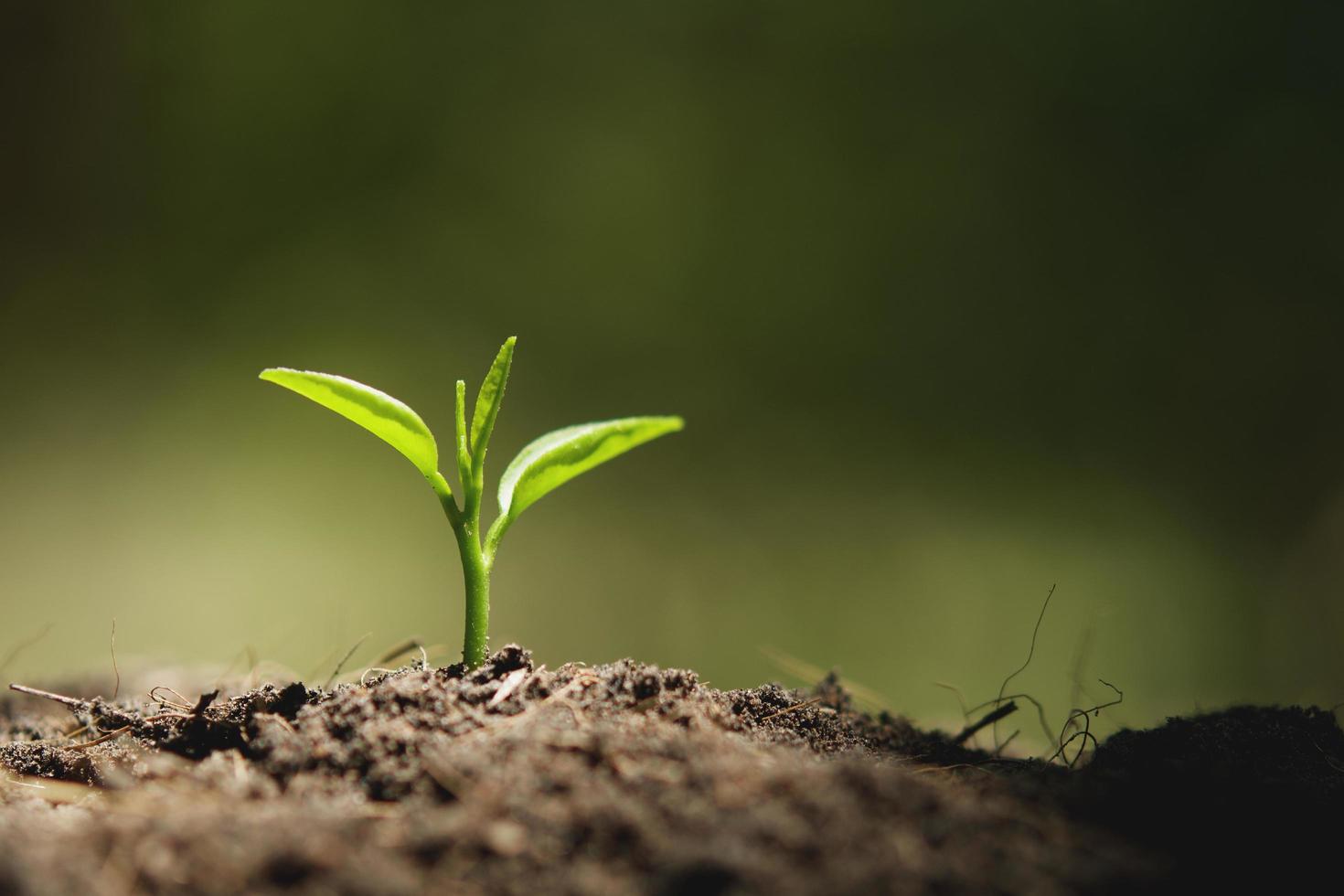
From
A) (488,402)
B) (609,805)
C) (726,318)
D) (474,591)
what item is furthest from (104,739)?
(726,318)

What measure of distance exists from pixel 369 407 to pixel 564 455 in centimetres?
18

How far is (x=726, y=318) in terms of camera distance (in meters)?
2.56

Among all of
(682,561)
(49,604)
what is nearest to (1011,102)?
(682,561)

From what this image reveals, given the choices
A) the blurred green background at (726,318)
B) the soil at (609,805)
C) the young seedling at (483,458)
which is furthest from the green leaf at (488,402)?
the blurred green background at (726,318)

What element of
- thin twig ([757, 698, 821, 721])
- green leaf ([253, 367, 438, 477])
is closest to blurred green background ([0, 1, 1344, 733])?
thin twig ([757, 698, 821, 721])

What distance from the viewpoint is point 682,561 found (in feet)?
8.34

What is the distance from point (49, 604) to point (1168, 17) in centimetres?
333

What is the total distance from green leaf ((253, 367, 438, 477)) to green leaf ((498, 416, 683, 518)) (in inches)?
3.2

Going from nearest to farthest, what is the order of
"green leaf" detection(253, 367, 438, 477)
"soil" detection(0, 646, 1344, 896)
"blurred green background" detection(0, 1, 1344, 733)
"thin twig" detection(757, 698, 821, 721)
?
"soil" detection(0, 646, 1344, 896), "green leaf" detection(253, 367, 438, 477), "thin twig" detection(757, 698, 821, 721), "blurred green background" detection(0, 1, 1344, 733)

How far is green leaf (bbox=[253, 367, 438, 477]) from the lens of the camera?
32.0 inches

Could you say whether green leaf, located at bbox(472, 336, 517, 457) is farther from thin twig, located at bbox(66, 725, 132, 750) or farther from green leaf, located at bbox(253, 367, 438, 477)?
thin twig, located at bbox(66, 725, 132, 750)

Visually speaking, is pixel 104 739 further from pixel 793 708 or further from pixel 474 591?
pixel 793 708

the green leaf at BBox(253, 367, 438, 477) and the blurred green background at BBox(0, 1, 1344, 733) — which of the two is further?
the blurred green background at BBox(0, 1, 1344, 733)

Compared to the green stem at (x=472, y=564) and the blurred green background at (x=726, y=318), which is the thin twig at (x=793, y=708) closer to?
the green stem at (x=472, y=564)
